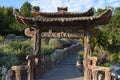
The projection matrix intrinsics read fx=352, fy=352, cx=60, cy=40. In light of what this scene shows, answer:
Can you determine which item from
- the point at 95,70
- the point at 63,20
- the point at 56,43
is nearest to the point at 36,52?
the point at 63,20

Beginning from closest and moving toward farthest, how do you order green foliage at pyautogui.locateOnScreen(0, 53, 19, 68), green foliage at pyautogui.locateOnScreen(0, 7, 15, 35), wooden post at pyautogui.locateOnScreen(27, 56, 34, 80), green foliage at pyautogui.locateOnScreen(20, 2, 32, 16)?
wooden post at pyautogui.locateOnScreen(27, 56, 34, 80) → green foliage at pyautogui.locateOnScreen(0, 53, 19, 68) → green foliage at pyautogui.locateOnScreen(0, 7, 15, 35) → green foliage at pyautogui.locateOnScreen(20, 2, 32, 16)

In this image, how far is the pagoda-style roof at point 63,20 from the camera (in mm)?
15938

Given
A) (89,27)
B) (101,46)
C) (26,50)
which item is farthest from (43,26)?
(101,46)

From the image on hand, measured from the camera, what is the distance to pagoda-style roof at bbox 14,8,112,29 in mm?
15938

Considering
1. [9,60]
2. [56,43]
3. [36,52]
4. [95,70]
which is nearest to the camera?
[95,70]

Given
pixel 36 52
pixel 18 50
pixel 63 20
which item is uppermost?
pixel 63 20

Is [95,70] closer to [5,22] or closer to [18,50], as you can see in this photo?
[18,50]

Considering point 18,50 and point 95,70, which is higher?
point 18,50

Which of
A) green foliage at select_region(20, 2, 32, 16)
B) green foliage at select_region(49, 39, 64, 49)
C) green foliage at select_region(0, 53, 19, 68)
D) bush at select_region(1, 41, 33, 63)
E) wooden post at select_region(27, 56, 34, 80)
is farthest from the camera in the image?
green foliage at select_region(20, 2, 32, 16)

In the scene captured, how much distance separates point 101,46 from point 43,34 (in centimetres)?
1253

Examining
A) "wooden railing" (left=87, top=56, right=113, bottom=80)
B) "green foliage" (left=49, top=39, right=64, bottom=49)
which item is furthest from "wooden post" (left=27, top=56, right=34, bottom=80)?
"green foliage" (left=49, top=39, right=64, bottom=49)

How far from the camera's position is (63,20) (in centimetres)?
1597

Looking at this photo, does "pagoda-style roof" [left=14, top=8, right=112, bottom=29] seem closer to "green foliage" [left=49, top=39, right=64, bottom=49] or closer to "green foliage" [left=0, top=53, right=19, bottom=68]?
"green foliage" [left=0, top=53, right=19, bottom=68]

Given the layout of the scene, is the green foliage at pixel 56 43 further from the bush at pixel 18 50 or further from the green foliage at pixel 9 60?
the green foliage at pixel 9 60
